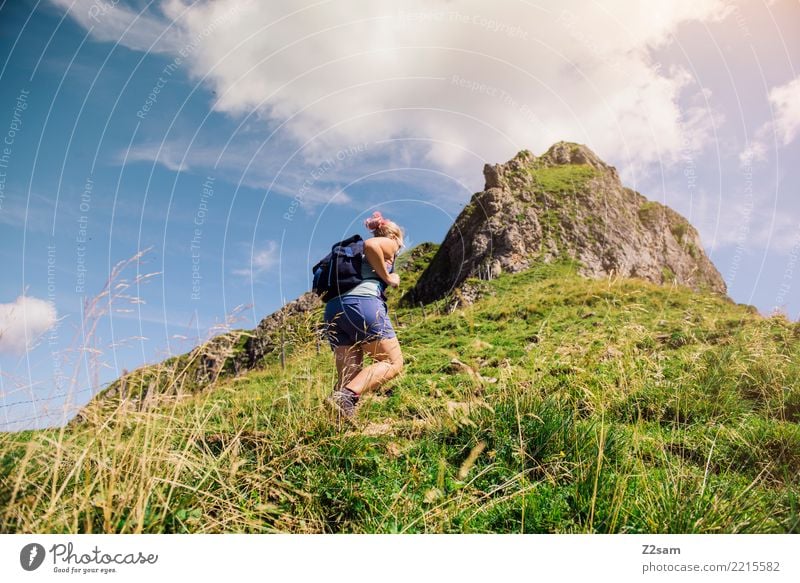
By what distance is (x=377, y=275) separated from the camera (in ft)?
13.6

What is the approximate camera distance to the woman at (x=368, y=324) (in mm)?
3927

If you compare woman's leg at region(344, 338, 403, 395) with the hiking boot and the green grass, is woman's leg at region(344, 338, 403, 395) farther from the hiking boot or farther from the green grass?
the green grass

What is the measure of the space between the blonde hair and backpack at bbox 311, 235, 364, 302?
273 millimetres

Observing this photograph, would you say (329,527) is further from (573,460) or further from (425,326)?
(425,326)

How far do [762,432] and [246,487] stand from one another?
13.1 ft

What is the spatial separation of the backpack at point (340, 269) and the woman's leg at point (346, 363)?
0.52 m

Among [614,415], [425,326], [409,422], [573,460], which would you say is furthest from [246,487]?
[425,326]

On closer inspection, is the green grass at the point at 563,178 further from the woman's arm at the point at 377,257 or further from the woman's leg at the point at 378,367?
the woman's leg at the point at 378,367

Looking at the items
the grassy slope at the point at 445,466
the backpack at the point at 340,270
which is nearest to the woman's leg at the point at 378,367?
the grassy slope at the point at 445,466

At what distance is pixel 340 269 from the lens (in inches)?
159

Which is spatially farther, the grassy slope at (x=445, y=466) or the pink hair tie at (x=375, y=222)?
the pink hair tie at (x=375, y=222)

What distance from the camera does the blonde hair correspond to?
14.5 ft

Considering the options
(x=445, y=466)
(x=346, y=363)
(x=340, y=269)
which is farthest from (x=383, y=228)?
(x=445, y=466)
